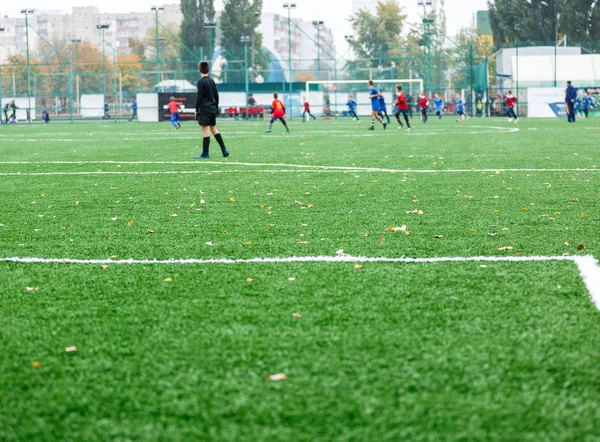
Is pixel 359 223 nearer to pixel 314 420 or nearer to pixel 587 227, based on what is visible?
pixel 587 227

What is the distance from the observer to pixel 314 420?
2.58 meters

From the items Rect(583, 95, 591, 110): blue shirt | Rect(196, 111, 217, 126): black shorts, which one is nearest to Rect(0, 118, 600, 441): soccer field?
Rect(196, 111, 217, 126): black shorts

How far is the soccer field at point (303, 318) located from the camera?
2619 mm

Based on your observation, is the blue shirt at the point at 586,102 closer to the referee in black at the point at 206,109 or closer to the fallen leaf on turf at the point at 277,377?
the referee in black at the point at 206,109

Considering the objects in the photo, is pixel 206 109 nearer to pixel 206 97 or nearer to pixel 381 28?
pixel 206 97

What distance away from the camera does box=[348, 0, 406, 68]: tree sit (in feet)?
279

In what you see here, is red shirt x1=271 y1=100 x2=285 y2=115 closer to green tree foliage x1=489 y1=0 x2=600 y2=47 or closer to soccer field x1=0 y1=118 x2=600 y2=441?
soccer field x1=0 y1=118 x2=600 y2=441

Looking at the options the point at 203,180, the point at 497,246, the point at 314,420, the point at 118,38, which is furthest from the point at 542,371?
the point at 118,38

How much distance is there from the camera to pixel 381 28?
84.8 meters

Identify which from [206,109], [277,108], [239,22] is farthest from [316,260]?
[239,22]

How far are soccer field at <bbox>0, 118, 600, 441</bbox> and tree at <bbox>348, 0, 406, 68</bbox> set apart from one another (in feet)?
259

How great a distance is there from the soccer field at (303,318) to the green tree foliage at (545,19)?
57.9 meters

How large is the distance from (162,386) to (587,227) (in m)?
4.38

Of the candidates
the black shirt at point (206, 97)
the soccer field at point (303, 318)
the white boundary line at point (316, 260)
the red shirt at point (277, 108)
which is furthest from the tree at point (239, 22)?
the white boundary line at point (316, 260)
